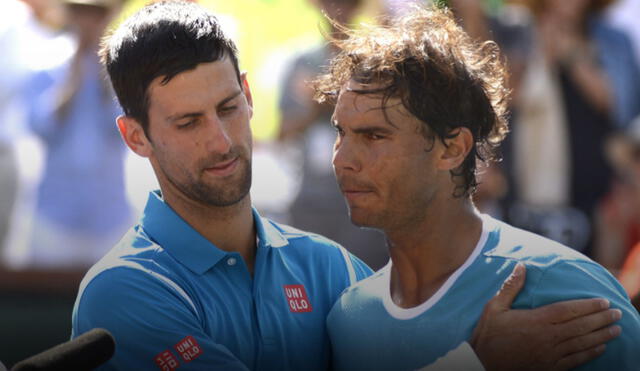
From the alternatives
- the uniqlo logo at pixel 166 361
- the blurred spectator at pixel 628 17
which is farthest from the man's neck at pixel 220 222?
the blurred spectator at pixel 628 17

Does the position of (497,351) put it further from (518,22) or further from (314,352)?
(518,22)

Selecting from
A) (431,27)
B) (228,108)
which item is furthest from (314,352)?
(431,27)

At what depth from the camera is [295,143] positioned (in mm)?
5594

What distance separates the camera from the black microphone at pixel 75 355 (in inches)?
78.5

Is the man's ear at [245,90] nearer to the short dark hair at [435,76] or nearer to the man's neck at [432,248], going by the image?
the short dark hair at [435,76]

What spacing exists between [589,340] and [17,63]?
416 cm

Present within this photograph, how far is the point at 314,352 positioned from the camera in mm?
3139

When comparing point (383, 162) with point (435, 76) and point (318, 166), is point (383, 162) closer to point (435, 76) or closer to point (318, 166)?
point (435, 76)

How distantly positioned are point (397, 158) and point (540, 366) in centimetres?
70

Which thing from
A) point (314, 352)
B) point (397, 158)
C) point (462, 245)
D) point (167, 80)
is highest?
point (167, 80)

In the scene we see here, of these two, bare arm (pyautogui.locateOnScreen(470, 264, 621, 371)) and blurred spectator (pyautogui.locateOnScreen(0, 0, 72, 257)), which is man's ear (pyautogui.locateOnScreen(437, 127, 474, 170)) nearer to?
bare arm (pyautogui.locateOnScreen(470, 264, 621, 371))

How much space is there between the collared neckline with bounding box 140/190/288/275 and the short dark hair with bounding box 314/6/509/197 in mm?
579

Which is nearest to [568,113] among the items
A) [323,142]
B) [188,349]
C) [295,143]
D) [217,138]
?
[323,142]

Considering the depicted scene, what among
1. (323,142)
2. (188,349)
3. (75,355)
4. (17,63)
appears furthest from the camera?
(17,63)
